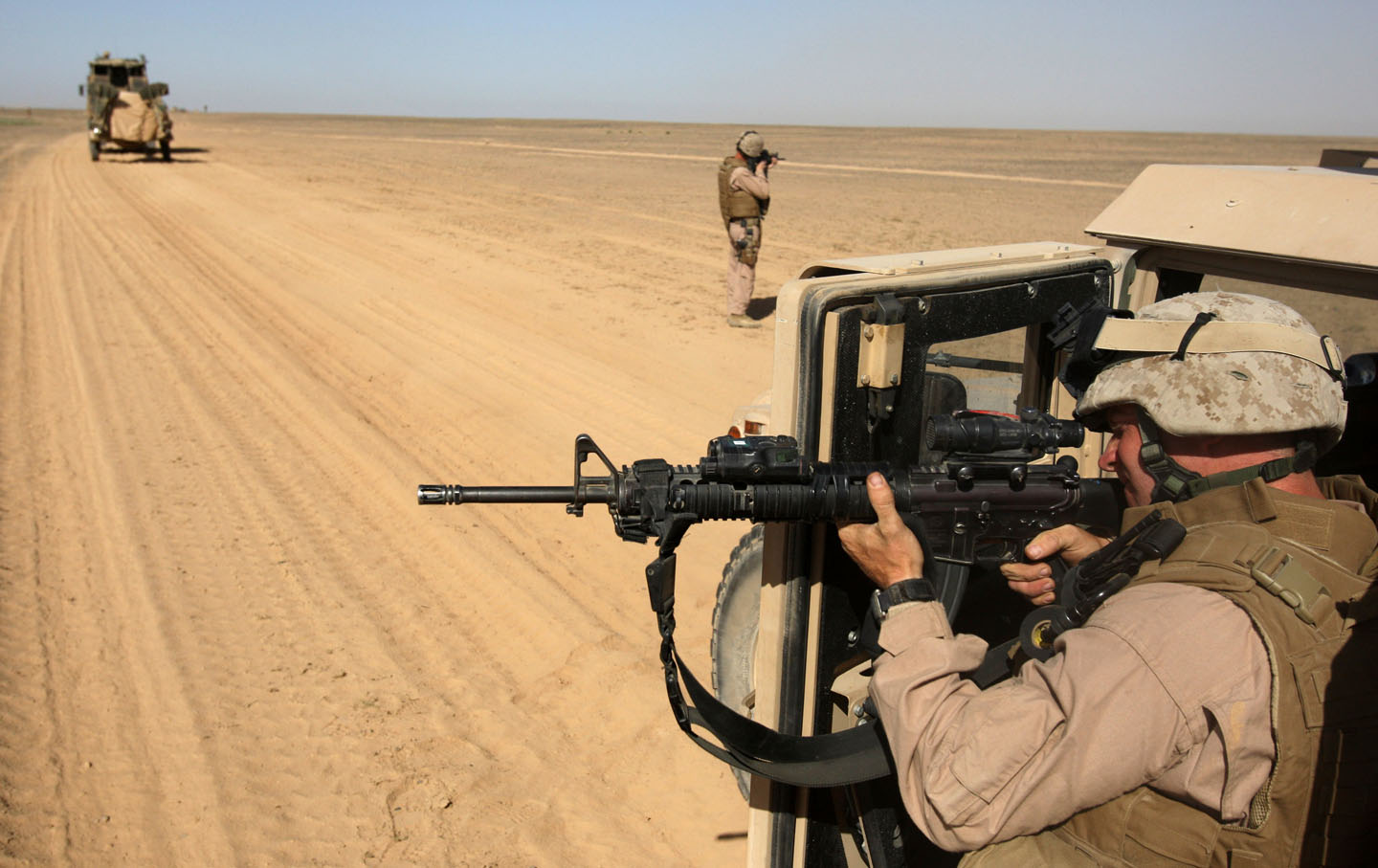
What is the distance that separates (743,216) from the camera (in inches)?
448

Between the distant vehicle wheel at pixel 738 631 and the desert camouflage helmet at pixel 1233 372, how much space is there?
6.21 feet

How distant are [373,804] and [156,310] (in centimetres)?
912

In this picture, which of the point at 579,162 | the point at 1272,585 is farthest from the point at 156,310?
the point at 579,162

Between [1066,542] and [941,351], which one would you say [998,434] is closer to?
→ [1066,542]

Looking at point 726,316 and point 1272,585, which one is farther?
point 726,316

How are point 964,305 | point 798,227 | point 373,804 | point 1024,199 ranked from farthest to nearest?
1. point 1024,199
2. point 798,227
3. point 373,804
4. point 964,305

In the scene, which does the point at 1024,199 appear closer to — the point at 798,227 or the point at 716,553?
the point at 798,227

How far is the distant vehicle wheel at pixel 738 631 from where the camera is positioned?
12.6 ft

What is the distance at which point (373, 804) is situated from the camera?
3836 mm

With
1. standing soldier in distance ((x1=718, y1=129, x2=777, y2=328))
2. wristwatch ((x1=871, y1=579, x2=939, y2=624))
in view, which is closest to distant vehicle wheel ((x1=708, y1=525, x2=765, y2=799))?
wristwatch ((x1=871, y1=579, x2=939, y2=624))

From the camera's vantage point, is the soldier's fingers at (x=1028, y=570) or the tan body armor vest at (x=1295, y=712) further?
the soldier's fingers at (x=1028, y=570)

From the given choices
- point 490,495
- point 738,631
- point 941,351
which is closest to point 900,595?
point 941,351

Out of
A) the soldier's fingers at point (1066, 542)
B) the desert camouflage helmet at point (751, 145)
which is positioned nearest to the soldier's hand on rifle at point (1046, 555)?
the soldier's fingers at point (1066, 542)

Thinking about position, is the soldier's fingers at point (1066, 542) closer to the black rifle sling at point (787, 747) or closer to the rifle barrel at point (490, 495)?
the black rifle sling at point (787, 747)
